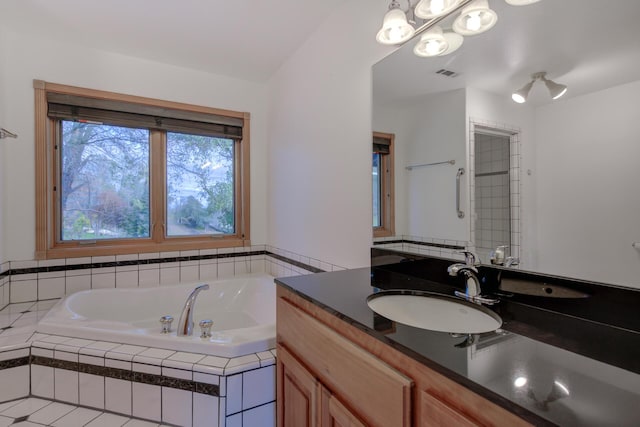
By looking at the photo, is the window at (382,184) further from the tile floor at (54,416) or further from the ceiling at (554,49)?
the tile floor at (54,416)

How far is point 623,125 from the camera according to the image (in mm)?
794

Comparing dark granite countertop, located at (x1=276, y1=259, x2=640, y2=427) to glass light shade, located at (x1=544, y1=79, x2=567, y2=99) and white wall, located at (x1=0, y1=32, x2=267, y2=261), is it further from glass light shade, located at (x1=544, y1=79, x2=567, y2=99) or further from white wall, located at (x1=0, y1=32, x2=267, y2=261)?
white wall, located at (x1=0, y1=32, x2=267, y2=261)

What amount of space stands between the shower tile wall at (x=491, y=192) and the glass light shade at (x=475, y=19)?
38cm

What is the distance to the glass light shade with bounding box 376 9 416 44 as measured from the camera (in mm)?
1304

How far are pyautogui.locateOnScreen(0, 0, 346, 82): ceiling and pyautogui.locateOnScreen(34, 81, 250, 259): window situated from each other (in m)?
0.37

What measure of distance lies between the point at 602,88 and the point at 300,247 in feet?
6.07

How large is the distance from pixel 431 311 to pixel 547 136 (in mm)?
658

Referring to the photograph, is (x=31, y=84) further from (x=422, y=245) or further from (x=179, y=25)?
(x=422, y=245)

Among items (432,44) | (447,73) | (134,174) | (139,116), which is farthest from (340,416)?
(139,116)

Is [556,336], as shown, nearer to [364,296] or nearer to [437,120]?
[364,296]

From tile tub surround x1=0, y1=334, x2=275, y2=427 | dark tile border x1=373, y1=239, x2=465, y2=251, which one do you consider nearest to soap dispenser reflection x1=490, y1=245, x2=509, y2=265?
dark tile border x1=373, y1=239, x2=465, y2=251

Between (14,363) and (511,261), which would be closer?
(511,261)

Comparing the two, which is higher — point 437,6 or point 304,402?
point 437,6

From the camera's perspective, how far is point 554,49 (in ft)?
2.99
